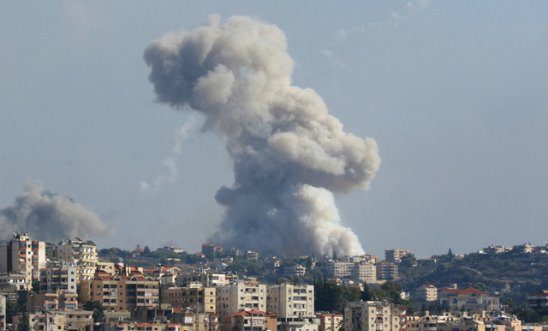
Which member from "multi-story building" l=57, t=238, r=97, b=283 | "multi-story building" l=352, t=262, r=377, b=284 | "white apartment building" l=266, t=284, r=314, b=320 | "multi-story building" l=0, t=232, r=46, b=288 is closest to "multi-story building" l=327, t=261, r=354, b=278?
"multi-story building" l=352, t=262, r=377, b=284

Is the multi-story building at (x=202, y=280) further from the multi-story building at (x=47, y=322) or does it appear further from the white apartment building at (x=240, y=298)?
the multi-story building at (x=47, y=322)

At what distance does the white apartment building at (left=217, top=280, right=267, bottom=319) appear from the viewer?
86125 mm

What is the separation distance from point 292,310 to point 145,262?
199ft

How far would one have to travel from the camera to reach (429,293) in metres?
129

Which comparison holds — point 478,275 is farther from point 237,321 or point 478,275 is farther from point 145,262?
point 237,321

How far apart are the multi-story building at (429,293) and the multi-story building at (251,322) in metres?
44.8

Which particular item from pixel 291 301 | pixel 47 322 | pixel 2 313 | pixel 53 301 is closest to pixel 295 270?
pixel 291 301

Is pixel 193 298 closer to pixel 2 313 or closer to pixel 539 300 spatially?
pixel 2 313

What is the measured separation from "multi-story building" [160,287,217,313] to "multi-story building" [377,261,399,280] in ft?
193

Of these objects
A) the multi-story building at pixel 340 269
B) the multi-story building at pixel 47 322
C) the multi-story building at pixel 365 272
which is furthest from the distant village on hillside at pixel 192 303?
the multi-story building at pixel 365 272

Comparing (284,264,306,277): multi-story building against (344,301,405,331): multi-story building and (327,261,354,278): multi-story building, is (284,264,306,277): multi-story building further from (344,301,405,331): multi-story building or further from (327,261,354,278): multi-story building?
(344,301,405,331): multi-story building

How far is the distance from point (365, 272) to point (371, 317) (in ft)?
191

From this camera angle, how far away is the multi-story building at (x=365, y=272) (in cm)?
14036

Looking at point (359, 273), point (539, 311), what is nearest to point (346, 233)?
point (359, 273)
